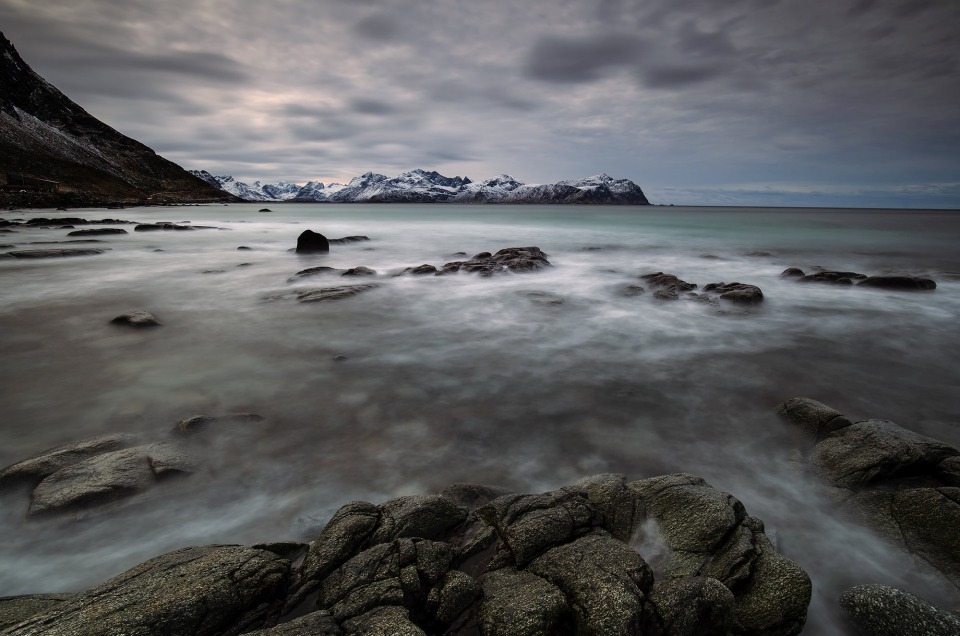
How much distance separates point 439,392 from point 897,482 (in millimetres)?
5490

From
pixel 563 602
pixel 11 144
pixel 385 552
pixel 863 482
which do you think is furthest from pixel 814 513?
pixel 11 144

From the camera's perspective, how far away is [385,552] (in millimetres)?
3180

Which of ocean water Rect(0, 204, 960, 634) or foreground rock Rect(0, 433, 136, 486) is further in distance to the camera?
foreground rock Rect(0, 433, 136, 486)

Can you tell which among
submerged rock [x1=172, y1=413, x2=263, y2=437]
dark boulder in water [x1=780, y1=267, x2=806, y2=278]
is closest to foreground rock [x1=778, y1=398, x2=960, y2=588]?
submerged rock [x1=172, y1=413, x2=263, y2=437]

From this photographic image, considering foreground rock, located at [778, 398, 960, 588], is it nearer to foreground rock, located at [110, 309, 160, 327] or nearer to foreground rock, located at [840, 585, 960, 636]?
foreground rock, located at [840, 585, 960, 636]

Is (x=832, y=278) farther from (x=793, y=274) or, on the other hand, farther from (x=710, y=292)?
(x=710, y=292)

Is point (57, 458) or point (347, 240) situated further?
point (347, 240)

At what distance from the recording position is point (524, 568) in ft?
10.7

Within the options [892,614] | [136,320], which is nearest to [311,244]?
[136,320]

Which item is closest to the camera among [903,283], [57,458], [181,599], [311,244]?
[181,599]

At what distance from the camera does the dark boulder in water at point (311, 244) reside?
888 inches

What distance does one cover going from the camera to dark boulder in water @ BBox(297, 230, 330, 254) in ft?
74.0

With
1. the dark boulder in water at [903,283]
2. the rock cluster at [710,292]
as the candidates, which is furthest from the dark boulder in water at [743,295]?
the dark boulder in water at [903,283]

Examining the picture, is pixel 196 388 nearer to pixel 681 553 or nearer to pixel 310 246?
pixel 681 553
